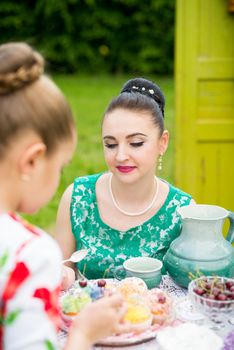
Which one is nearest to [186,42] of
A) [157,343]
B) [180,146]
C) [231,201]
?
[180,146]

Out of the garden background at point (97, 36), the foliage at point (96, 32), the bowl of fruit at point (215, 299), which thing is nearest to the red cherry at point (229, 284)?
the bowl of fruit at point (215, 299)

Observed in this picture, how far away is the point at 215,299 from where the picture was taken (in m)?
1.65

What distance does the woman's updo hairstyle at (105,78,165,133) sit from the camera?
7.58ft

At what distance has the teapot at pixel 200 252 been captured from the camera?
1889 millimetres

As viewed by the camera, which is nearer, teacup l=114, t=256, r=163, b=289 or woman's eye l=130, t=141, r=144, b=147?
teacup l=114, t=256, r=163, b=289

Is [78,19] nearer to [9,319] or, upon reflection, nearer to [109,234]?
[109,234]

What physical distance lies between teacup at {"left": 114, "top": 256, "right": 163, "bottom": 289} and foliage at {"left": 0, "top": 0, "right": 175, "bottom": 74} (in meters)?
11.0

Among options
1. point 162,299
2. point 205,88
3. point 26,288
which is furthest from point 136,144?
point 205,88

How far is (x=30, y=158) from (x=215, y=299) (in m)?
0.68

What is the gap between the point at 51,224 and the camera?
5262 millimetres

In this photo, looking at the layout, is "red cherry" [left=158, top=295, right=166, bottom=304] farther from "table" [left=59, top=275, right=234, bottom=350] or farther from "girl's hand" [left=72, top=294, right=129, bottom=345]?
"girl's hand" [left=72, top=294, right=129, bottom=345]

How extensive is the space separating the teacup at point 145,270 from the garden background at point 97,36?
10083 mm

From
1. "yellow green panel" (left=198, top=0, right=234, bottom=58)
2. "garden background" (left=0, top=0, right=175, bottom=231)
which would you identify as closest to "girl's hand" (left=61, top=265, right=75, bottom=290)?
"yellow green panel" (left=198, top=0, right=234, bottom=58)

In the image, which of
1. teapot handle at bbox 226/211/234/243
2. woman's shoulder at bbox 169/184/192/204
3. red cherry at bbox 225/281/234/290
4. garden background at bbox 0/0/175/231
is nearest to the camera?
red cherry at bbox 225/281/234/290
